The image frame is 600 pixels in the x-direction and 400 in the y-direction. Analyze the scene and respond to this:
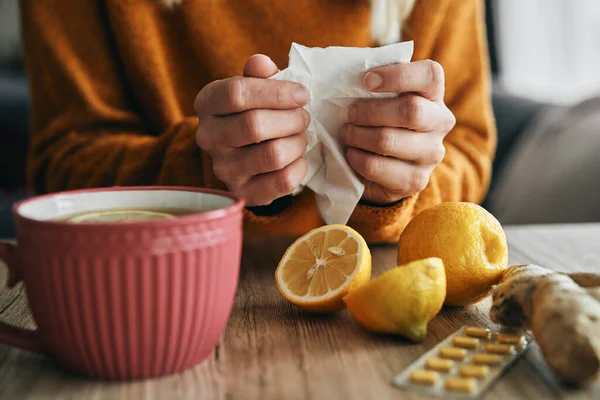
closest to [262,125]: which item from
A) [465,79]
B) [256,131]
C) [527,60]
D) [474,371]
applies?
[256,131]

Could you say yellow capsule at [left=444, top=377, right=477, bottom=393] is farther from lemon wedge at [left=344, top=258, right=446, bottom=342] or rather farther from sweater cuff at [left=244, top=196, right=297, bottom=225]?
sweater cuff at [left=244, top=196, right=297, bottom=225]

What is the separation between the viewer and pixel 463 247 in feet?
1.92

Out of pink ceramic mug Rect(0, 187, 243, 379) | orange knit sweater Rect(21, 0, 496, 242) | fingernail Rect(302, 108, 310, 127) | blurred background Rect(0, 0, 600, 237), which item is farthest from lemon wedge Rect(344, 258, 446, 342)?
blurred background Rect(0, 0, 600, 237)

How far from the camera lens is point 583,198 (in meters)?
1.44

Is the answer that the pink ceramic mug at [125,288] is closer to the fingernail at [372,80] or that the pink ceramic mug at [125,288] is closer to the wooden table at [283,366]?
the wooden table at [283,366]

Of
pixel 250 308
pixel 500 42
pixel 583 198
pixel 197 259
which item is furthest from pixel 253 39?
pixel 500 42

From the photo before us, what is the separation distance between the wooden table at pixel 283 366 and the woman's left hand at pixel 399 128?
199mm

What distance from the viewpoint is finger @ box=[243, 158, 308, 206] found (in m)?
0.70

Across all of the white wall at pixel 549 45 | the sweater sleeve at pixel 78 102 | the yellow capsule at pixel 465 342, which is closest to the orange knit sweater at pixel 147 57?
the sweater sleeve at pixel 78 102

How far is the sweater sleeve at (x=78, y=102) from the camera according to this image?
3.26ft

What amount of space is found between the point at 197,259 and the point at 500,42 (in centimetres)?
255

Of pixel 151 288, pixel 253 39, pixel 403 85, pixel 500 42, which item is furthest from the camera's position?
pixel 500 42

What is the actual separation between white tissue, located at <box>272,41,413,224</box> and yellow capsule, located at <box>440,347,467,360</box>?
0.94 feet

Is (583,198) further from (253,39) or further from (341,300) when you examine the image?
(341,300)
